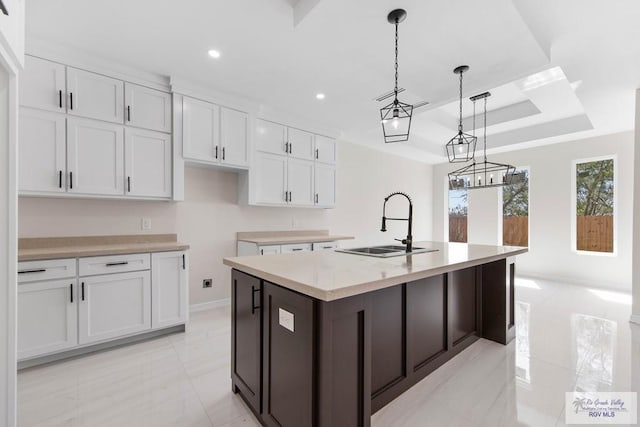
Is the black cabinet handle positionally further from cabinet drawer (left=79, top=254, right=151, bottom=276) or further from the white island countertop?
cabinet drawer (left=79, top=254, right=151, bottom=276)

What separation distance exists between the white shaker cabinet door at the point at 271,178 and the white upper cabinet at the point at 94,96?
1551mm

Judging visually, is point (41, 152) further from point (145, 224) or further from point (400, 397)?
point (400, 397)

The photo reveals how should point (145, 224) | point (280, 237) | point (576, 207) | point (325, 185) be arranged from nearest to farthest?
point (145, 224) → point (280, 237) → point (325, 185) → point (576, 207)

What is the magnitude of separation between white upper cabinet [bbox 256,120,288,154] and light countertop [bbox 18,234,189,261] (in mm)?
1675

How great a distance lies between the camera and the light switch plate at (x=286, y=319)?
1328 millimetres

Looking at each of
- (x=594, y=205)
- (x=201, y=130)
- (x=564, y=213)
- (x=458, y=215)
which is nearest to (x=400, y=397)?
(x=201, y=130)

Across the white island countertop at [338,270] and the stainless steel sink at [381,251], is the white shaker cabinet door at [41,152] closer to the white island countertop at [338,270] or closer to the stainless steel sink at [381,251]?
the white island countertop at [338,270]

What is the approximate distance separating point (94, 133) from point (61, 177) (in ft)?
1.57

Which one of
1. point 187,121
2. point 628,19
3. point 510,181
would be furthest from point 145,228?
point 628,19

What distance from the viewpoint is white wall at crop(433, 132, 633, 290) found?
4.57 meters

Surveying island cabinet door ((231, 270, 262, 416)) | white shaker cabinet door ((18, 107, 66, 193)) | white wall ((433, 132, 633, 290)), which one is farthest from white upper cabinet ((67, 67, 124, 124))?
white wall ((433, 132, 633, 290))

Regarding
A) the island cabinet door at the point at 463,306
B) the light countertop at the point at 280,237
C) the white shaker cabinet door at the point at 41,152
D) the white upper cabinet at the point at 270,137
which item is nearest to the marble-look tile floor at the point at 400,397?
the island cabinet door at the point at 463,306

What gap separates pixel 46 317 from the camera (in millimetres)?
2188

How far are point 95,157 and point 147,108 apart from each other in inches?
27.2
